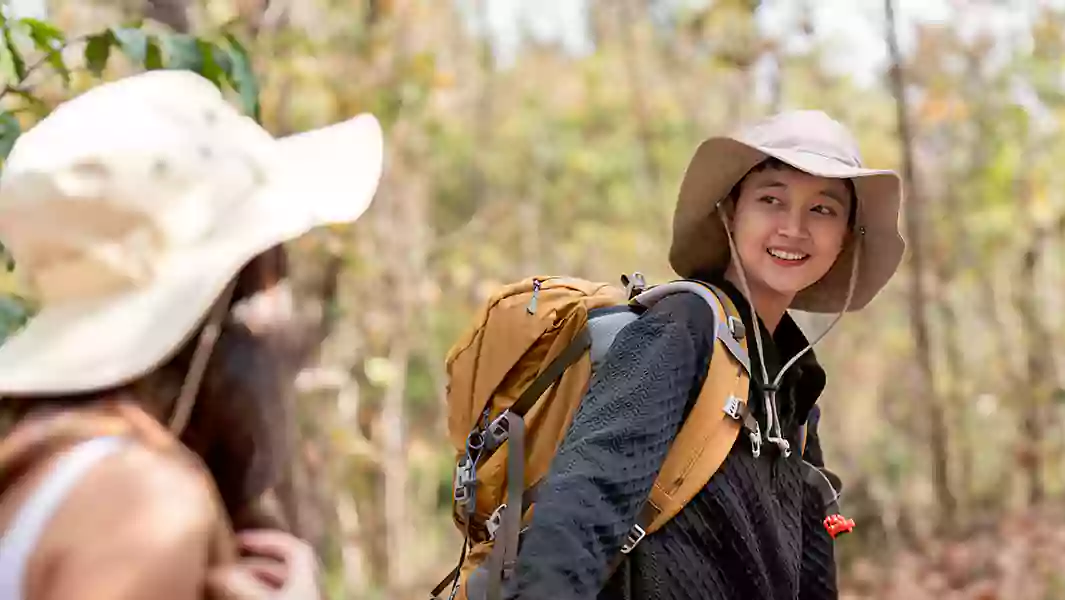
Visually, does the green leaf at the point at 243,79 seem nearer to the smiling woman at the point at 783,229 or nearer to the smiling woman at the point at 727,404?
the smiling woman at the point at 727,404

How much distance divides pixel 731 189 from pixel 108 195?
4.67 ft

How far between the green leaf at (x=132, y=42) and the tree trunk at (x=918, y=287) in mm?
5727

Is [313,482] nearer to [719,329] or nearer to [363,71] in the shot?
[363,71]

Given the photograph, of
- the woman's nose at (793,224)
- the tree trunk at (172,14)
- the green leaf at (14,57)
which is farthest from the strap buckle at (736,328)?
the tree trunk at (172,14)

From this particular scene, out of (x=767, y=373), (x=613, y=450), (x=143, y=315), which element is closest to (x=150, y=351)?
(x=143, y=315)

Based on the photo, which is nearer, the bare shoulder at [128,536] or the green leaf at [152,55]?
the bare shoulder at [128,536]

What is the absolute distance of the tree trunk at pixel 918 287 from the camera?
691 cm

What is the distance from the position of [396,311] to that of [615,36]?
5.12 meters

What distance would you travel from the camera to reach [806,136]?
6.53ft

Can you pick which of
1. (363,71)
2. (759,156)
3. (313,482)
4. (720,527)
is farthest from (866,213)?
(363,71)

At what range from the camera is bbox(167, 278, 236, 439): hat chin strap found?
0.98 meters

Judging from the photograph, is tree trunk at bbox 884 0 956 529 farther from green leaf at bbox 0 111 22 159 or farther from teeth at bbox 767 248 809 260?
green leaf at bbox 0 111 22 159

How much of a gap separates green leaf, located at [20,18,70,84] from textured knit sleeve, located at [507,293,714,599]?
4.25ft

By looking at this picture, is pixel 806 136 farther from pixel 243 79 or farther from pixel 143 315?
pixel 143 315
